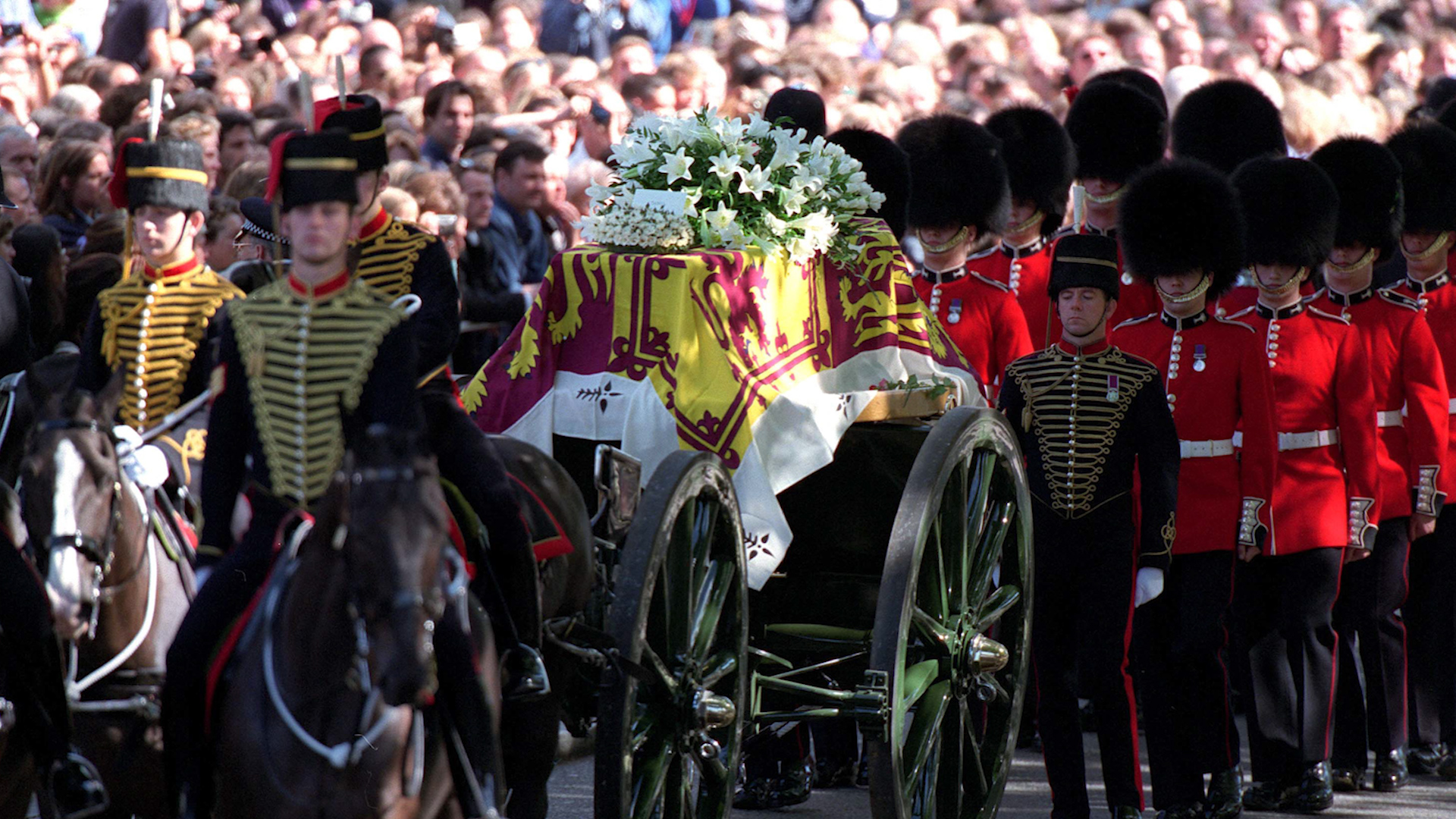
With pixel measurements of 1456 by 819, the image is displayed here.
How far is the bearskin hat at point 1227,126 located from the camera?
31.2 ft

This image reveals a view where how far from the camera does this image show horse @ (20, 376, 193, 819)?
4.55 m

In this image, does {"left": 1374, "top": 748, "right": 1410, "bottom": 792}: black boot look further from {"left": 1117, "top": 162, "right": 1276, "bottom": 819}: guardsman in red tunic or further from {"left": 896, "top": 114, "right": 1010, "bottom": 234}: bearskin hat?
{"left": 896, "top": 114, "right": 1010, "bottom": 234}: bearskin hat

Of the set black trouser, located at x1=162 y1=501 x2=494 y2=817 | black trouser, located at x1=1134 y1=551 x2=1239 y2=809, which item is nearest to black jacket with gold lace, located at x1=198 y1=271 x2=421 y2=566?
black trouser, located at x1=162 y1=501 x2=494 y2=817

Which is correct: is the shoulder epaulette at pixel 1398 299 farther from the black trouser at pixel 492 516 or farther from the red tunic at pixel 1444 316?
the black trouser at pixel 492 516

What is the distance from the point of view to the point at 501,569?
188 inches

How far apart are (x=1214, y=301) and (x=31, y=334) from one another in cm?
375

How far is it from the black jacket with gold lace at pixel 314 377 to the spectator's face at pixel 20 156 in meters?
4.26

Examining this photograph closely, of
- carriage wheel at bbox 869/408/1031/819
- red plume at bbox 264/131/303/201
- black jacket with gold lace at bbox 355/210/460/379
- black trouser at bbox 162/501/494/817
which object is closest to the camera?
black trouser at bbox 162/501/494/817


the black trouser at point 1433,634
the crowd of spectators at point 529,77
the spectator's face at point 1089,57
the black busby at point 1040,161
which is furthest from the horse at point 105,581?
the spectator's face at point 1089,57

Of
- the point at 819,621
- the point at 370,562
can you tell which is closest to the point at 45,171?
the point at 819,621

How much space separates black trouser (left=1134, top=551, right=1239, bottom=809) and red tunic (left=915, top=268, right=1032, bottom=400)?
51.0 inches

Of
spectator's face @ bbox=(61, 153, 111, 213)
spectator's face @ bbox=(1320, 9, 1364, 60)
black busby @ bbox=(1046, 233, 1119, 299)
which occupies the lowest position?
black busby @ bbox=(1046, 233, 1119, 299)

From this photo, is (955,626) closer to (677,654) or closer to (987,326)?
(677,654)

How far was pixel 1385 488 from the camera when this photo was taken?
752cm
